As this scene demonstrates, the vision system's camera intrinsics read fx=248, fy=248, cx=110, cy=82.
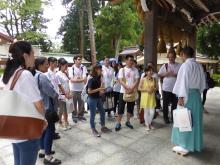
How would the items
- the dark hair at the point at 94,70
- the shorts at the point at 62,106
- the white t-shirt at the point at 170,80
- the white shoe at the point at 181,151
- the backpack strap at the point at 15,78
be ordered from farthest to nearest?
the white t-shirt at the point at 170,80 < the shorts at the point at 62,106 < the dark hair at the point at 94,70 < the white shoe at the point at 181,151 < the backpack strap at the point at 15,78

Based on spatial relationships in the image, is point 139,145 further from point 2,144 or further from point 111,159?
point 2,144

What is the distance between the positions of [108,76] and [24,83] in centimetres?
460

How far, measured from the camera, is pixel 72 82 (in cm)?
652

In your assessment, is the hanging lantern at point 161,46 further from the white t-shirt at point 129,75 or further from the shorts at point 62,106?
the shorts at point 62,106

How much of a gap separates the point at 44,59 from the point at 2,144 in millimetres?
2193

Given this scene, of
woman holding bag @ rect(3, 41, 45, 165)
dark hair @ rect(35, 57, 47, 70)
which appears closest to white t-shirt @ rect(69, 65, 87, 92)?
dark hair @ rect(35, 57, 47, 70)

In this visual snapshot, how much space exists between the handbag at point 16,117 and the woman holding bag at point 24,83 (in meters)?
0.16

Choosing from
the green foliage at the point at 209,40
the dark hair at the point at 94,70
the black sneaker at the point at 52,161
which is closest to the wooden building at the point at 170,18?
the dark hair at the point at 94,70

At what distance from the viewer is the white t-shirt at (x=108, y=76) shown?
6797mm

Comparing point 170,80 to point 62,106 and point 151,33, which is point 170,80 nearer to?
point 151,33

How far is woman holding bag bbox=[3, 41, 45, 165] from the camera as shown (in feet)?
7.49

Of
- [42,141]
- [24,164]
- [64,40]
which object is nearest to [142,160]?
[42,141]

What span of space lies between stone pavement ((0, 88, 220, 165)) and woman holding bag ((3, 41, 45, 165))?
171 centimetres

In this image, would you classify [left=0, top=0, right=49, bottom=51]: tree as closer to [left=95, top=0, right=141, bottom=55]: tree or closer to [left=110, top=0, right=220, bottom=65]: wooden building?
[left=95, top=0, right=141, bottom=55]: tree
